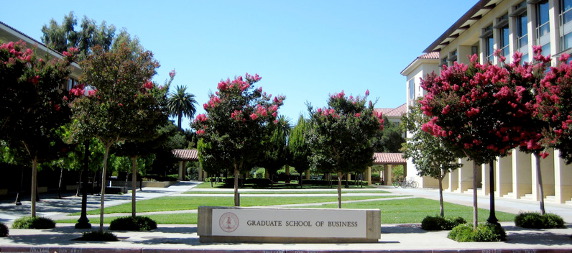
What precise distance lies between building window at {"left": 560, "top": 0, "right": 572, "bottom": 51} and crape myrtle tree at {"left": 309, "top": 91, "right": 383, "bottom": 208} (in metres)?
13.0

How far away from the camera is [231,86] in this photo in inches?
632

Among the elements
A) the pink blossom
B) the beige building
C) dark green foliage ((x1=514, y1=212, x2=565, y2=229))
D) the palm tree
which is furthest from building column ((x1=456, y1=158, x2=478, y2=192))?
the palm tree

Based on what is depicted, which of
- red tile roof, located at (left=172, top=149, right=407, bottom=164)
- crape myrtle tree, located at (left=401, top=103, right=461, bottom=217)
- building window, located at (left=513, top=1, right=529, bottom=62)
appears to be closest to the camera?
crape myrtle tree, located at (left=401, top=103, right=461, bottom=217)

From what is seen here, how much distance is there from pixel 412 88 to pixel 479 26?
1560 cm

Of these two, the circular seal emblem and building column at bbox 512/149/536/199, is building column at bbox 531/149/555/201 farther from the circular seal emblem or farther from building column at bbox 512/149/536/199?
the circular seal emblem

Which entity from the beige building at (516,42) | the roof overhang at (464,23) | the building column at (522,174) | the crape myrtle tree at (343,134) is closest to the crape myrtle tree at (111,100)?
the crape myrtle tree at (343,134)

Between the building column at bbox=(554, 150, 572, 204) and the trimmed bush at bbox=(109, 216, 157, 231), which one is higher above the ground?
the building column at bbox=(554, 150, 572, 204)

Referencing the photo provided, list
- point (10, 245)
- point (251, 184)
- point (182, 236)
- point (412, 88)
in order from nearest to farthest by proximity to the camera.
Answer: point (10, 245), point (182, 236), point (412, 88), point (251, 184)

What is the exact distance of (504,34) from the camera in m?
30.9

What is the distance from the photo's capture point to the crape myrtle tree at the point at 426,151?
1504 cm

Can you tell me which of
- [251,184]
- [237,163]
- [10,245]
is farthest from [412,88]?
[10,245]

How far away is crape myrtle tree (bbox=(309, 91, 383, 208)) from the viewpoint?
16.2m

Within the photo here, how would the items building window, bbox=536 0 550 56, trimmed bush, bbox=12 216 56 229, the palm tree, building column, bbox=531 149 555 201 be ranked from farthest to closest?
the palm tree, building column, bbox=531 149 555 201, building window, bbox=536 0 550 56, trimmed bush, bbox=12 216 56 229

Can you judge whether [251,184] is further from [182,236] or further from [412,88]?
[182,236]
